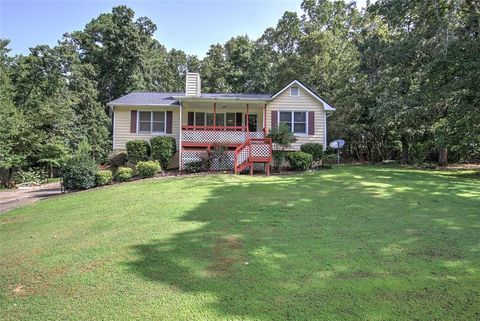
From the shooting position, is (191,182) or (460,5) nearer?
(191,182)

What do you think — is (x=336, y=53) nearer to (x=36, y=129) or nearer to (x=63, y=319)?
(x=36, y=129)

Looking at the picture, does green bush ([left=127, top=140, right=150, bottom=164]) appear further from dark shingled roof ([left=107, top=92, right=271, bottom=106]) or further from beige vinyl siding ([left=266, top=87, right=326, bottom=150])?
beige vinyl siding ([left=266, top=87, right=326, bottom=150])

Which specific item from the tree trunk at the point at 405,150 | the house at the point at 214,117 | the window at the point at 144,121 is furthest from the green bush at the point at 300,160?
the tree trunk at the point at 405,150

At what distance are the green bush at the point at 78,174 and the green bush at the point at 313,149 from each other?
1070 centimetres

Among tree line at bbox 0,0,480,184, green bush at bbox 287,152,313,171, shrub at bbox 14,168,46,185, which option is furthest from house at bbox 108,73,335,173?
shrub at bbox 14,168,46,185

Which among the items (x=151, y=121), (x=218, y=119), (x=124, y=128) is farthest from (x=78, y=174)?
(x=218, y=119)

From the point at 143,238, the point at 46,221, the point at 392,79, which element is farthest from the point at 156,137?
the point at 392,79

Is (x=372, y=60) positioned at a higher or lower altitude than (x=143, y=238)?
higher

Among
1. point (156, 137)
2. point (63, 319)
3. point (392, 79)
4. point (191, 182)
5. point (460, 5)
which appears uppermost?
point (460, 5)

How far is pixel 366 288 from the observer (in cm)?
395

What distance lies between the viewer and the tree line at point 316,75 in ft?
47.2

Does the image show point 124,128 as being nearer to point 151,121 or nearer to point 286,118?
point 151,121

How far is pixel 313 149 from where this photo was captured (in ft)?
59.9

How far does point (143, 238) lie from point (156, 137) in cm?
1237
